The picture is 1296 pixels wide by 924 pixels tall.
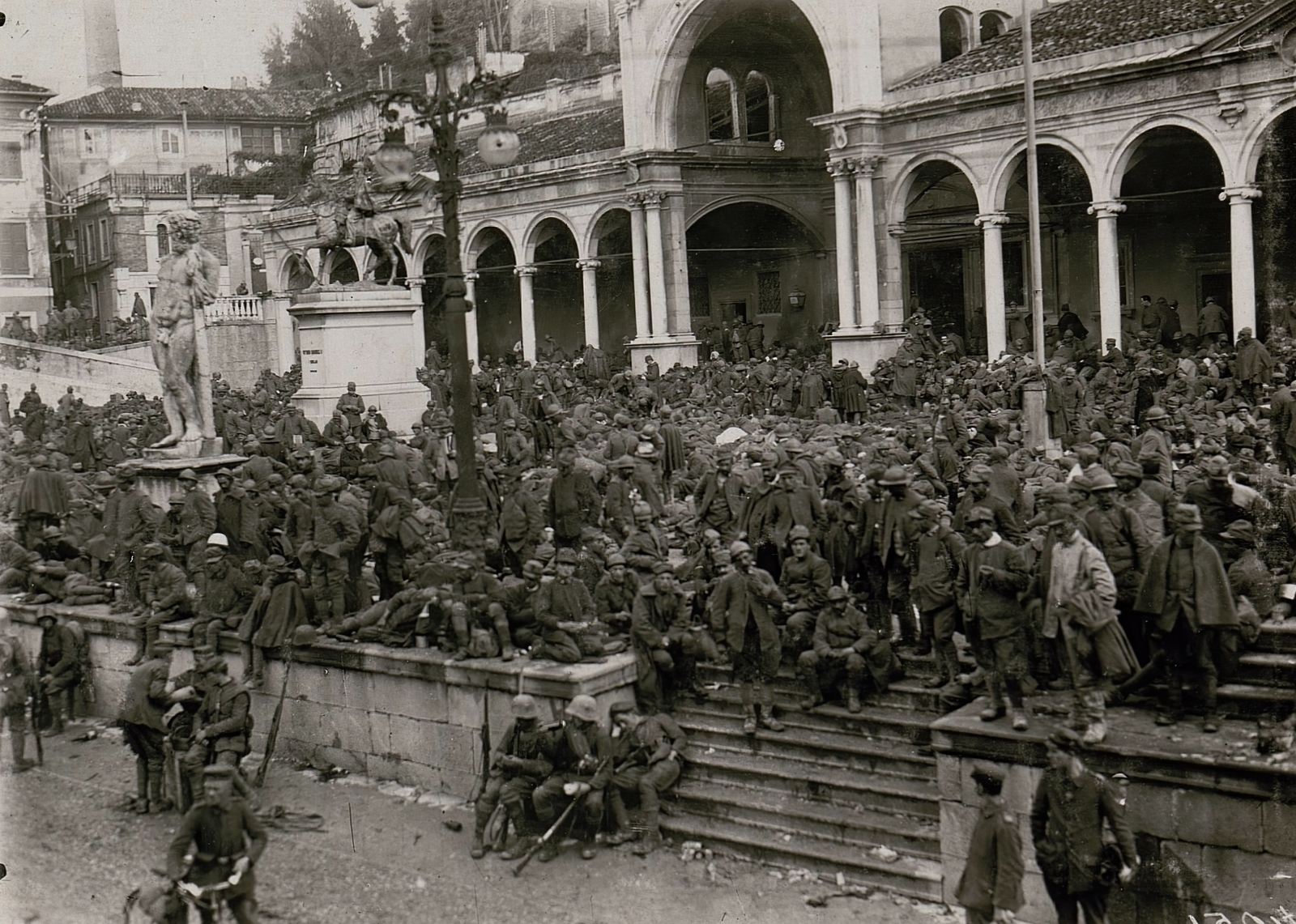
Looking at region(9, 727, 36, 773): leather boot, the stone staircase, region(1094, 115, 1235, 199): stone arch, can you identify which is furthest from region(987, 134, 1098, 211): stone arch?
region(9, 727, 36, 773): leather boot

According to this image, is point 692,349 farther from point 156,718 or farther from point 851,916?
point 851,916

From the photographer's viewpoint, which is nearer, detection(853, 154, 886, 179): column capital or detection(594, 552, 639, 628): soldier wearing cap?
detection(594, 552, 639, 628): soldier wearing cap

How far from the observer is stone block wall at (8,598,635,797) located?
11.5 meters

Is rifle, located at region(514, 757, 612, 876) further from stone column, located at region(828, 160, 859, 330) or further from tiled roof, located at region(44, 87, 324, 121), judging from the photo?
tiled roof, located at region(44, 87, 324, 121)

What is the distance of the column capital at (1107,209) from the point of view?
24.4 m

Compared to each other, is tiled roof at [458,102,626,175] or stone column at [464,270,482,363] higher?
tiled roof at [458,102,626,175]

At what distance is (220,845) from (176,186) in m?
44.6

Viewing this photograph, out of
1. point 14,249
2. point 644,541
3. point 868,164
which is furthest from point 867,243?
point 14,249

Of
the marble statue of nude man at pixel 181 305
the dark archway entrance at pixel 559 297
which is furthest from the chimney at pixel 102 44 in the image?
the dark archway entrance at pixel 559 297

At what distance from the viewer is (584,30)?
52.1m

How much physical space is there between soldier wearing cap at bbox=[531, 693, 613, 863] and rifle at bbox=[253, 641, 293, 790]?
3.27 metres

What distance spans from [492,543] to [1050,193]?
67.6ft

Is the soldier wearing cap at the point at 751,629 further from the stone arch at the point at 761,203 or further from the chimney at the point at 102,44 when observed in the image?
the stone arch at the point at 761,203

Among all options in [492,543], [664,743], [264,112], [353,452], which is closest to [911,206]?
[353,452]
